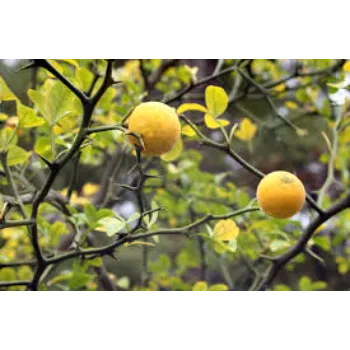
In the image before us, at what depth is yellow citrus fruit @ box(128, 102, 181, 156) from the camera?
50cm

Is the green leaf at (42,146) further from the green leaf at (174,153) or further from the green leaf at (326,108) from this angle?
the green leaf at (326,108)

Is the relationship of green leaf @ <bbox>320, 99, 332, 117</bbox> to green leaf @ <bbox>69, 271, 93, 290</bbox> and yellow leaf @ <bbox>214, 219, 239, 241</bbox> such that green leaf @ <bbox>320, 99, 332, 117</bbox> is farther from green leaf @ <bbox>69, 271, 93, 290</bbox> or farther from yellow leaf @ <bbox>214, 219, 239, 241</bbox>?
green leaf @ <bbox>69, 271, 93, 290</bbox>

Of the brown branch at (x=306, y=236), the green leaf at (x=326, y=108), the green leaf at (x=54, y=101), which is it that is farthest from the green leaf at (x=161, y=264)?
the green leaf at (x=54, y=101)

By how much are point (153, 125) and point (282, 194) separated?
18 centimetres

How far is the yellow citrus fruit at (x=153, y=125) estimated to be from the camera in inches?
19.6

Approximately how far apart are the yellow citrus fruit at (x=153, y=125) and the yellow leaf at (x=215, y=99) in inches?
6.4

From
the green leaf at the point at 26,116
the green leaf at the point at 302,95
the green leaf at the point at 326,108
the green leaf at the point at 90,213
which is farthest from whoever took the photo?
the green leaf at the point at 302,95

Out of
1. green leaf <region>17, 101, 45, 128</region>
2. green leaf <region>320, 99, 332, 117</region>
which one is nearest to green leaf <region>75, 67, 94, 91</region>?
green leaf <region>17, 101, 45, 128</region>

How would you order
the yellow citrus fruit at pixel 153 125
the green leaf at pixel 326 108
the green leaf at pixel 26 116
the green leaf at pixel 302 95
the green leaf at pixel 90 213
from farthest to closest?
the green leaf at pixel 302 95, the green leaf at pixel 326 108, the green leaf at pixel 90 213, the green leaf at pixel 26 116, the yellow citrus fruit at pixel 153 125

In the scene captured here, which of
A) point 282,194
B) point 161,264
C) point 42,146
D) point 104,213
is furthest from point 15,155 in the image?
point 161,264

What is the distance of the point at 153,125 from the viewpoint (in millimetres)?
498

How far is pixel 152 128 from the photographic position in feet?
1.63

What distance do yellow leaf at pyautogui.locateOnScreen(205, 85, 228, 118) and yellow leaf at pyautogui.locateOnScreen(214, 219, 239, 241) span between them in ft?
0.54
